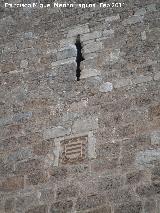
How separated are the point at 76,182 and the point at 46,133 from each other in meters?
0.61

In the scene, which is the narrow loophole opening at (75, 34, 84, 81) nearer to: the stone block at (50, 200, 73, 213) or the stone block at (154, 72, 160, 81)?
the stone block at (154, 72, 160, 81)

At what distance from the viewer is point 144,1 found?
15.8 feet

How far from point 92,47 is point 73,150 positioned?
1230 mm

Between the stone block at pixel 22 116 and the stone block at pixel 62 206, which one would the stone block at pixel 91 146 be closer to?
the stone block at pixel 62 206

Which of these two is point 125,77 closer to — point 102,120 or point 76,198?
point 102,120

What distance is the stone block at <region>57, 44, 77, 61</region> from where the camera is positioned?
4.59 meters

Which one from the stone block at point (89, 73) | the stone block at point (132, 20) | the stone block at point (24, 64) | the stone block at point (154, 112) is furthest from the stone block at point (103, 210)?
the stone block at point (132, 20)

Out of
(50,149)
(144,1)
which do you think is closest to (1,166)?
(50,149)

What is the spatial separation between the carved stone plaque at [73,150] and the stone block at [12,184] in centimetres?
38

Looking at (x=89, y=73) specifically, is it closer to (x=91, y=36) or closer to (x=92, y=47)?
(x=92, y=47)

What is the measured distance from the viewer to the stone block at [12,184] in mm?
3742

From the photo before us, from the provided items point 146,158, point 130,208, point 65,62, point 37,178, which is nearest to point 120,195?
point 130,208

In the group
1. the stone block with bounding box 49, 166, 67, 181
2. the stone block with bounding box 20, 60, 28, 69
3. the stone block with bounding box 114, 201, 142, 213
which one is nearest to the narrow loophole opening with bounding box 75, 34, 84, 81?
the stone block with bounding box 20, 60, 28, 69

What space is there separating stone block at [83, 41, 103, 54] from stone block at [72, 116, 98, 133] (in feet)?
2.83
